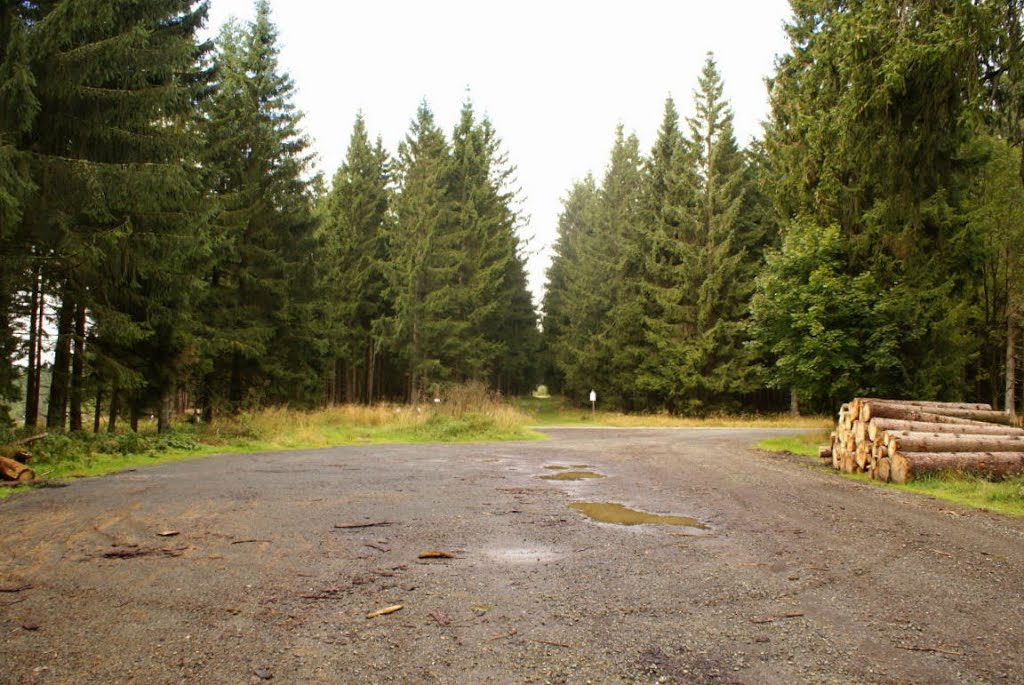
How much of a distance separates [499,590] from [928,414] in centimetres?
1092

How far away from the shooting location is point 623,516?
21.4ft

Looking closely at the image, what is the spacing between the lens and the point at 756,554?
4.96 metres

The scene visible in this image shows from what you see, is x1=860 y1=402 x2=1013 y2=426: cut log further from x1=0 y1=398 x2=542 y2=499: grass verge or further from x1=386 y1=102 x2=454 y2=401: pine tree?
x1=386 y1=102 x2=454 y2=401: pine tree

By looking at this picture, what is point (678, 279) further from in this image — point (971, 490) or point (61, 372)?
point (61, 372)

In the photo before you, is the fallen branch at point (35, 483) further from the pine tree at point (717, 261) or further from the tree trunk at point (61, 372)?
the pine tree at point (717, 261)

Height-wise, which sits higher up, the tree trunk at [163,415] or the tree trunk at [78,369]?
the tree trunk at [78,369]

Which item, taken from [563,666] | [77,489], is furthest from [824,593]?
[77,489]

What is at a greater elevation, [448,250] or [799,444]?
[448,250]

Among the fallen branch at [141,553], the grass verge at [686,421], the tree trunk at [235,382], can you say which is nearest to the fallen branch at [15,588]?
the fallen branch at [141,553]

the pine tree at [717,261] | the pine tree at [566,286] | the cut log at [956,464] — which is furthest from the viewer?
the pine tree at [566,286]

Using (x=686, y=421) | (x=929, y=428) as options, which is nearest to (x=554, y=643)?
(x=929, y=428)

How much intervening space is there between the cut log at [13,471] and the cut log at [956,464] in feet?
41.9

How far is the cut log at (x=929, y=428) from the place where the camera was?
1043cm

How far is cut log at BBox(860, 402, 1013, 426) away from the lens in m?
10.9
